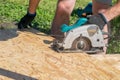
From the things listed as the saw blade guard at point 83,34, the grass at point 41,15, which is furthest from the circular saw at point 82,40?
the grass at point 41,15

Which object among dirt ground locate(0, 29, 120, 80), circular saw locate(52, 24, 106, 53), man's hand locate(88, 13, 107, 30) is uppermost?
man's hand locate(88, 13, 107, 30)

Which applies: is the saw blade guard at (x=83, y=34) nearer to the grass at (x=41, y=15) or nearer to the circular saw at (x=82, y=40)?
the circular saw at (x=82, y=40)

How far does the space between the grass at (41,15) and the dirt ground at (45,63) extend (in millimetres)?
1094

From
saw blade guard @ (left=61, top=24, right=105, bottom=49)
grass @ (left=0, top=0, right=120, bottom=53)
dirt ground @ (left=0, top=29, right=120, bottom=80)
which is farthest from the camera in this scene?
grass @ (left=0, top=0, right=120, bottom=53)

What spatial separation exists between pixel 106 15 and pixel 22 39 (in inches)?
41.0

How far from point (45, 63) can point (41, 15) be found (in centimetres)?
261

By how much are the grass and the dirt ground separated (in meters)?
1.09

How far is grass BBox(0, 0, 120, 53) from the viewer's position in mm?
5763

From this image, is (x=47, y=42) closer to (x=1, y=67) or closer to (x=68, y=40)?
(x=68, y=40)

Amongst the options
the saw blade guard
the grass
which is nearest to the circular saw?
the saw blade guard

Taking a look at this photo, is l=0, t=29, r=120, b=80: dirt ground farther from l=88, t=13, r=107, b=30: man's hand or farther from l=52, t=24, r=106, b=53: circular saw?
l=88, t=13, r=107, b=30: man's hand

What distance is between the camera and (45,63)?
4121mm

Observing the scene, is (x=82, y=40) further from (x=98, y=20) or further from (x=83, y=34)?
(x=98, y=20)

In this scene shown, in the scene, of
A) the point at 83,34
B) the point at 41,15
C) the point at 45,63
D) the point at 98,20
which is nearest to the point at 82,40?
the point at 83,34
